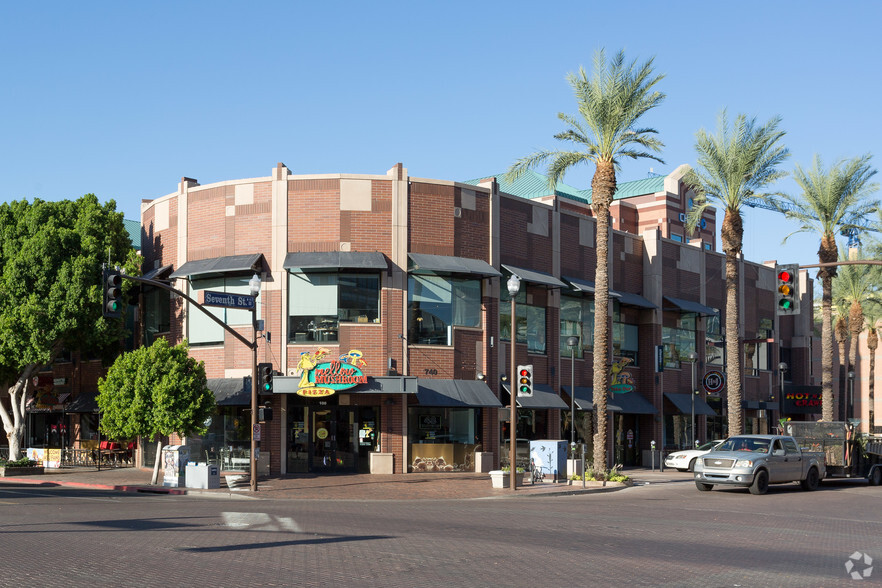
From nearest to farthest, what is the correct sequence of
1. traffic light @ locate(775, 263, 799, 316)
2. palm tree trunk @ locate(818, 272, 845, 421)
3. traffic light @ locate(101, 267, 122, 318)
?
traffic light @ locate(101, 267, 122, 318)
traffic light @ locate(775, 263, 799, 316)
palm tree trunk @ locate(818, 272, 845, 421)

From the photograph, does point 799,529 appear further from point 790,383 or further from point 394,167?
point 790,383

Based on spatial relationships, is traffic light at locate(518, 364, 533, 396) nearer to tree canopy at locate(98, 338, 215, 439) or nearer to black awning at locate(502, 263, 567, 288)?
black awning at locate(502, 263, 567, 288)

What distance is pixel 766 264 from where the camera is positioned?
5881 centimetres

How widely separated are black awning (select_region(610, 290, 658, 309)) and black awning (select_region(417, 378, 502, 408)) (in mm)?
9763

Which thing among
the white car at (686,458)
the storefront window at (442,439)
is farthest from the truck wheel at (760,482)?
the storefront window at (442,439)

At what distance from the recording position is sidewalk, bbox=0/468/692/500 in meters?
28.9

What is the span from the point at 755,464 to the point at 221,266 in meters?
20.5

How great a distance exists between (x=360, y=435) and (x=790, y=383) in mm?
34258

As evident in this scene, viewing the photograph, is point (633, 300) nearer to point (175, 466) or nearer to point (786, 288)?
point (786, 288)

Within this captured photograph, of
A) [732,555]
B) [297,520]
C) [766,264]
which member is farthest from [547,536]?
[766,264]

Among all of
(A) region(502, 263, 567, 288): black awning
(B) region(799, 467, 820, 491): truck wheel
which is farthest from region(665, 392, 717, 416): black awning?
(B) region(799, 467, 820, 491): truck wheel

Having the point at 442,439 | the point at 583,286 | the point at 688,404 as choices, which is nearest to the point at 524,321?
the point at 583,286

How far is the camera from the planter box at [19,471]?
37125 mm

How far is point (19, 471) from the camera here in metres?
37.2
